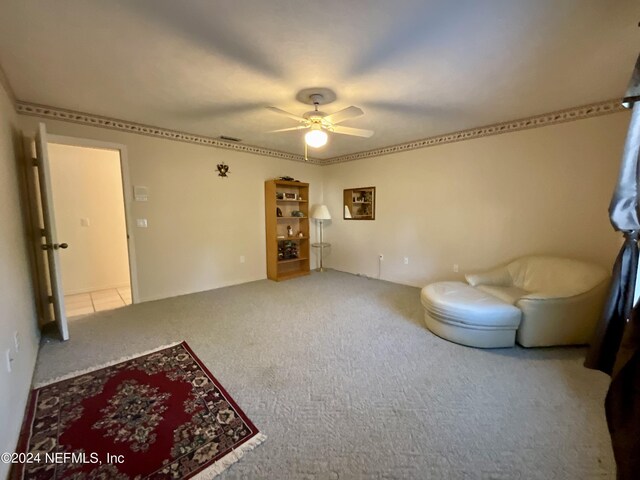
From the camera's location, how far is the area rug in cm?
138

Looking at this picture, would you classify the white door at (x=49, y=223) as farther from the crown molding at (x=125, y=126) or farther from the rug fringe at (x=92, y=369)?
the rug fringe at (x=92, y=369)

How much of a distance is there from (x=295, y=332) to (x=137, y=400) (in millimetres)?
1441

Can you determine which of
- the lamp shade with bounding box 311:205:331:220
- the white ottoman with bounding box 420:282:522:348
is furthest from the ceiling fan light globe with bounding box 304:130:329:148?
the lamp shade with bounding box 311:205:331:220

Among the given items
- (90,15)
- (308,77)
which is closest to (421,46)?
(308,77)

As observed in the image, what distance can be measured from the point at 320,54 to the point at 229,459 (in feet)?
8.51

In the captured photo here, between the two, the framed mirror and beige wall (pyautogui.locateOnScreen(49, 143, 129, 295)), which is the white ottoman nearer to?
the framed mirror

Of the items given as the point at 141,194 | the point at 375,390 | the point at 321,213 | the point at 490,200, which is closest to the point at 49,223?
the point at 141,194

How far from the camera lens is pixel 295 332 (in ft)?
9.45

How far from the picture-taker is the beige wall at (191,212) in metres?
3.71

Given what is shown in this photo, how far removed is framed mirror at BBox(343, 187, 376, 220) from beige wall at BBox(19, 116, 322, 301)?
1.48 m

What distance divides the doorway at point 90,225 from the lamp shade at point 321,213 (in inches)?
126

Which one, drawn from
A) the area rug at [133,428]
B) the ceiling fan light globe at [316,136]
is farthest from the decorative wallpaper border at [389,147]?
the area rug at [133,428]

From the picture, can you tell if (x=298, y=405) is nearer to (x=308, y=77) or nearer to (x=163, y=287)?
(x=308, y=77)

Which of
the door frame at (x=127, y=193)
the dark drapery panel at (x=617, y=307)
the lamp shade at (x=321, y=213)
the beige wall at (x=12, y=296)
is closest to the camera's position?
the beige wall at (x=12, y=296)
